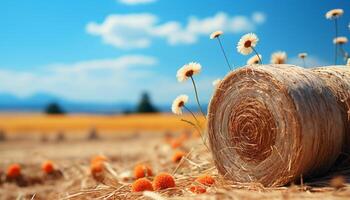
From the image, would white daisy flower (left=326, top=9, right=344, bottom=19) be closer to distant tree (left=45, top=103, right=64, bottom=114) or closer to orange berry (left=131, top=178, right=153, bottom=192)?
orange berry (left=131, top=178, right=153, bottom=192)

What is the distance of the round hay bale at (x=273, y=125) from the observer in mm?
4754

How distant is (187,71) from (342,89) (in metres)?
1.62

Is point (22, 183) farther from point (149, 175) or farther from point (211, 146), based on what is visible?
point (211, 146)

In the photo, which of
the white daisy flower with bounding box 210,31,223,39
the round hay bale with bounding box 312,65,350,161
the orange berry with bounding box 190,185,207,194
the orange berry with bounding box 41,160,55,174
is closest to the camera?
the orange berry with bounding box 190,185,207,194

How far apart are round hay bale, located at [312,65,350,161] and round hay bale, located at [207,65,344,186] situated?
0.24 metres

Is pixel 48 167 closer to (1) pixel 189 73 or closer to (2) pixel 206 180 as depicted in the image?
(1) pixel 189 73

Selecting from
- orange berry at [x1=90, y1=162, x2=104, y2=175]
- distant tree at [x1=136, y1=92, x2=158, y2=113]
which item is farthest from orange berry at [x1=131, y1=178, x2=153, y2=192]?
distant tree at [x1=136, y1=92, x2=158, y2=113]

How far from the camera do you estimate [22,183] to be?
9.42 meters

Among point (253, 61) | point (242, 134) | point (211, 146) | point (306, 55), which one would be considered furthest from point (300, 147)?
point (306, 55)

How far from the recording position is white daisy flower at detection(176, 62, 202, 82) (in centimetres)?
580

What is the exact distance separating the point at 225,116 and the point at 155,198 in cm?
125

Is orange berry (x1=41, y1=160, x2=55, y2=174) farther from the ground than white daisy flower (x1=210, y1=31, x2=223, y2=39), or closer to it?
closer to it

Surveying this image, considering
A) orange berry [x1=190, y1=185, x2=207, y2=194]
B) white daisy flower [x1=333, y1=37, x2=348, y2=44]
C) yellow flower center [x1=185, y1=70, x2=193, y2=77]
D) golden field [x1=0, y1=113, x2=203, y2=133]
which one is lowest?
orange berry [x1=190, y1=185, x2=207, y2=194]

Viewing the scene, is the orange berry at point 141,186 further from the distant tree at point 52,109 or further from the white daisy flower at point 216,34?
the distant tree at point 52,109
